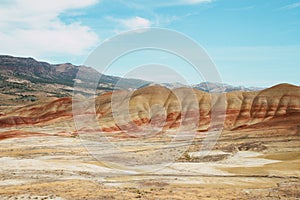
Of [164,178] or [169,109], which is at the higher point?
[169,109]

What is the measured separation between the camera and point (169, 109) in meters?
148

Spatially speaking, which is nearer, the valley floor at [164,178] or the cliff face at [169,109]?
the valley floor at [164,178]

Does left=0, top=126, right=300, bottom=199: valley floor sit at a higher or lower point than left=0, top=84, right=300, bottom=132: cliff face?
lower

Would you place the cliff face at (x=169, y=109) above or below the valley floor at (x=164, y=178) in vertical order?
above

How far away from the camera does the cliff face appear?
132m

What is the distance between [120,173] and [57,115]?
373ft

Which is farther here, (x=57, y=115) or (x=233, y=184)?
(x=57, y=115)

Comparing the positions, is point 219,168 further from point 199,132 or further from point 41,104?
point 41,104

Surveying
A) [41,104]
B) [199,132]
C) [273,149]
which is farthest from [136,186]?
[41,104]

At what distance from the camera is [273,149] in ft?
222

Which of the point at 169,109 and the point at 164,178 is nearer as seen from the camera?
the point at 164,178

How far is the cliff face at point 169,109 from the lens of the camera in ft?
434

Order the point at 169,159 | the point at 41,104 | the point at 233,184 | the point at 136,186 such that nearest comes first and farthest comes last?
the point at 136,186 < the point at 233,184 < the point at 169,159 < the point at 41,104

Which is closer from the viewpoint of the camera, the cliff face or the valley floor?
the valley floor
